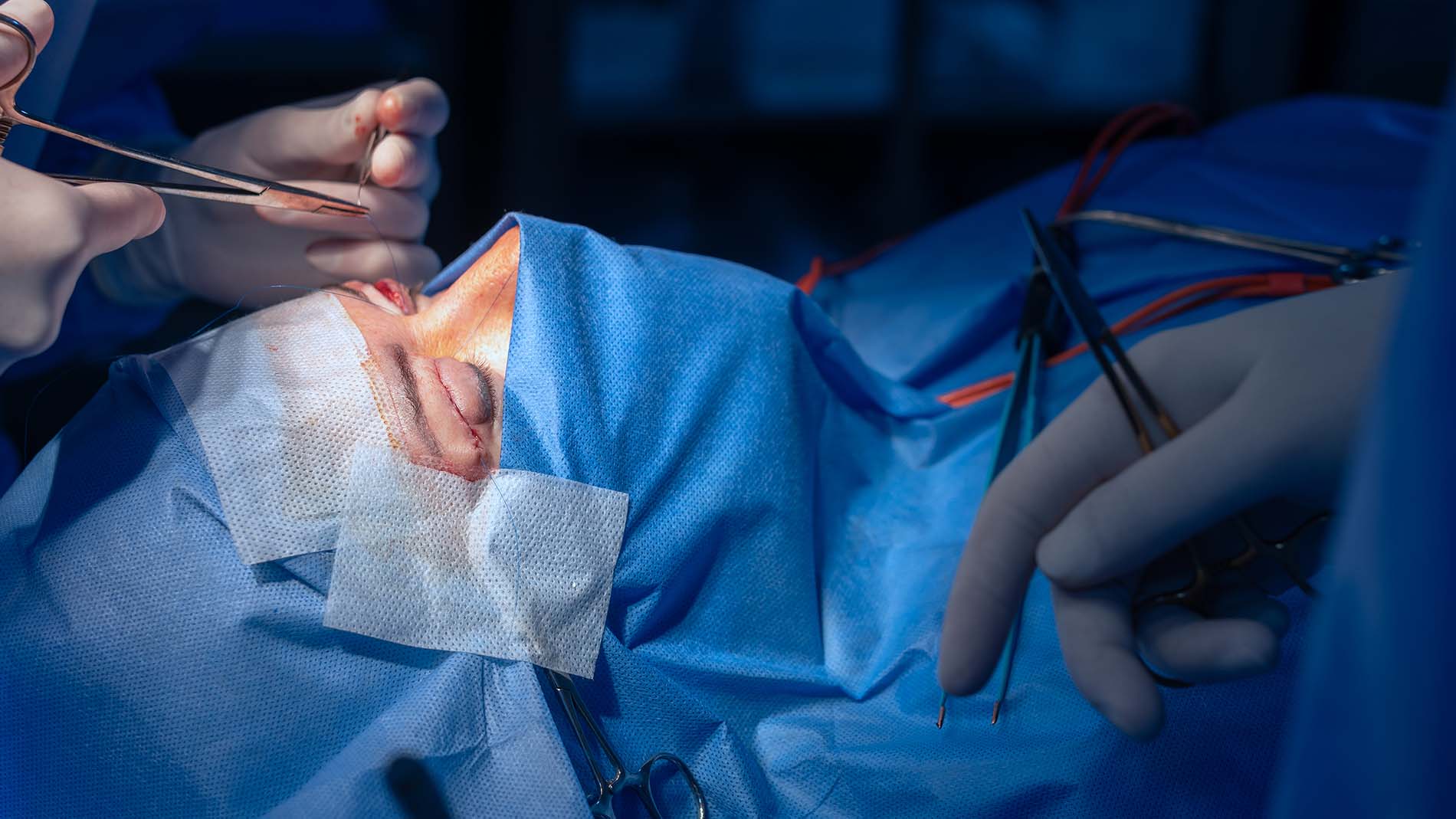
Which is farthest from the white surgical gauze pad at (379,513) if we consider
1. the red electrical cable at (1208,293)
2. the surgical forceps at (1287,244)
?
the surgical forceps at (1287,244)

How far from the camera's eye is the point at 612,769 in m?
0.84

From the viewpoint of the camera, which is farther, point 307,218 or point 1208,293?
point 1208,293

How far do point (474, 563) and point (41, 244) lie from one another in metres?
0.41

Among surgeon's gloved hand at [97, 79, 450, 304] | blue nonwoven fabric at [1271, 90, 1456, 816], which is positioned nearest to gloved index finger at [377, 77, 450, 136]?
surgeon's gloved hand at [97, 79, 450, 304]

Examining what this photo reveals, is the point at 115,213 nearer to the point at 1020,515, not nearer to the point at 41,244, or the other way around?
the point at 41,244

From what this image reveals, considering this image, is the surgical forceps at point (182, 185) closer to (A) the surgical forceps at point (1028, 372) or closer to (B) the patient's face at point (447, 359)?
(B) the patient's face at point (447, 359)

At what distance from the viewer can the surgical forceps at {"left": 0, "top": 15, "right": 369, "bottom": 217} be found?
0.83 m

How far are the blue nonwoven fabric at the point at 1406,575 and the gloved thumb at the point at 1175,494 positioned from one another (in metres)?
0.20

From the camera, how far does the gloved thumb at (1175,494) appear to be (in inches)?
23.5

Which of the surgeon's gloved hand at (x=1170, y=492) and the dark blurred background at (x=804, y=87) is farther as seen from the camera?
the dark blurred background at (x=804, y=87)

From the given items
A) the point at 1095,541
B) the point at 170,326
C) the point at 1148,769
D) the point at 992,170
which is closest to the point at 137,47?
the point at 170,326

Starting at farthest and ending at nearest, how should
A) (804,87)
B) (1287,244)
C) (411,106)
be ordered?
(804,87) → (1287,244) → (411,106)

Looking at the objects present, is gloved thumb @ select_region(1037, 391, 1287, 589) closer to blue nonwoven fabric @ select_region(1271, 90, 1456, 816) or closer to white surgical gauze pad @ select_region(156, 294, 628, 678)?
blue nonwoven fabric @ select_region(1271, 90, 1456, 816)

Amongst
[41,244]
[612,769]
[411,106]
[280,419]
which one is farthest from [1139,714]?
[411,106]
